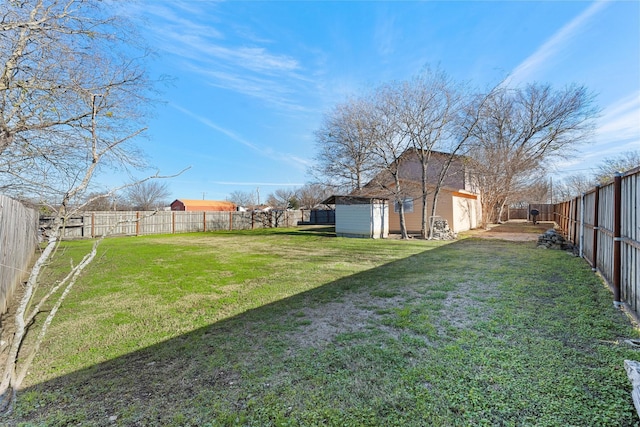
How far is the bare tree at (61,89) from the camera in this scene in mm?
3502

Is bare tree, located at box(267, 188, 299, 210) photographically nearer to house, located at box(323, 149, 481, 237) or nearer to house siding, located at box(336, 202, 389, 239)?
house, located at box(323, 149, 481, 237)

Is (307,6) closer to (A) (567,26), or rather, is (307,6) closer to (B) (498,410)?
(A) (567,26)

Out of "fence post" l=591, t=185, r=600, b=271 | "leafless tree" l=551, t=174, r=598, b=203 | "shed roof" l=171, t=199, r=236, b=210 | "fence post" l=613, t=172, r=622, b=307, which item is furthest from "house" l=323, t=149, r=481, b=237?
"shed roof" l=171, t=199, r=236, b=210

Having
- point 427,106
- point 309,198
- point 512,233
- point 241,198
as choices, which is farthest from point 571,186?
point 241,198

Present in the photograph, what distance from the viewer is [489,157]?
15180mm

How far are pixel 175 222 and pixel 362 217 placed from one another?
41.4 feet

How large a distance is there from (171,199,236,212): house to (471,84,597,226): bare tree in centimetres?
3702

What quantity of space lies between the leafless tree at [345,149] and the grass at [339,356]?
10139mm

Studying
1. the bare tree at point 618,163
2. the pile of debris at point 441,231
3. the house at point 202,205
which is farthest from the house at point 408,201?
the house at point 202,205

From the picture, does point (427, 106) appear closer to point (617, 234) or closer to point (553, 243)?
point (553, 243)

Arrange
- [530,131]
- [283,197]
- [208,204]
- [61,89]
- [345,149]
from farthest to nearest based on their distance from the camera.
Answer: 1. [208,204]
2. [283,197]
3. [530,131]
4. [345,149]
5. [61,89]

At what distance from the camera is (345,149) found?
15547 millimetres

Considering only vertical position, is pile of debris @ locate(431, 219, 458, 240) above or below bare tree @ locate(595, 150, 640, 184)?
below

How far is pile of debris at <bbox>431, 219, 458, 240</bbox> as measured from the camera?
41.4ft
